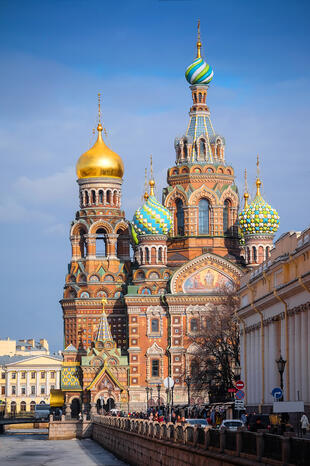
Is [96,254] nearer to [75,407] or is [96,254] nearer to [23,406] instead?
[75,407]

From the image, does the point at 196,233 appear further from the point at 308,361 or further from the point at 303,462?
the point at 303,462

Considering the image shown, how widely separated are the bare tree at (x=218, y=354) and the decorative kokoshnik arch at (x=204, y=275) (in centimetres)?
660

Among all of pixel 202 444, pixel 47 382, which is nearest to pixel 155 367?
pixel 47 382

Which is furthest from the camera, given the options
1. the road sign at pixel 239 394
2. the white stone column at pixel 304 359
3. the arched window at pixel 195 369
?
the arched window at pixel 195 369

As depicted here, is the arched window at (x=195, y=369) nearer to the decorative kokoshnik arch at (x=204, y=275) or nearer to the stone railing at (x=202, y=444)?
the decorative kokoshnik arch at (x=204, y=275)

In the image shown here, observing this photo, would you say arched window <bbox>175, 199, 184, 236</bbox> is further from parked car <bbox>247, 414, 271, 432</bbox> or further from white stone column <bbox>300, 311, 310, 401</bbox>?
parked car <bbox>247, 414, 271, 432</bbox>

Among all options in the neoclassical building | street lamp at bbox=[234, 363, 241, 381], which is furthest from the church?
the neoclassical building

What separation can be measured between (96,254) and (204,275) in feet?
25.6

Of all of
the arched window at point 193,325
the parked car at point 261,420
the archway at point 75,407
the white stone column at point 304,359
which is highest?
the arched window at point 193,325

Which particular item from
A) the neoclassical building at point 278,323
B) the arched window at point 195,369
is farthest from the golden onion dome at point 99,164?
the neoclassical building at point 278,323

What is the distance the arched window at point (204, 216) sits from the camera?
7662cm

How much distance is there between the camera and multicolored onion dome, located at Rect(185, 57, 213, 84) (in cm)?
7888

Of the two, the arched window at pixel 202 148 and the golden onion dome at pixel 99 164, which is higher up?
the arched window at pixel 202 148

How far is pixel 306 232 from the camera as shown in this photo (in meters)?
34.0
